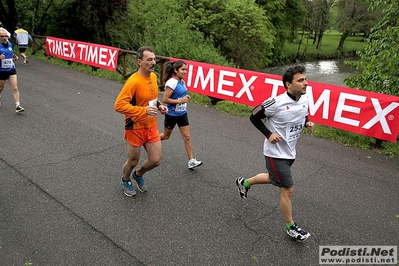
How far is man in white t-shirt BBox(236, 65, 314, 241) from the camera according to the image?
134 inches

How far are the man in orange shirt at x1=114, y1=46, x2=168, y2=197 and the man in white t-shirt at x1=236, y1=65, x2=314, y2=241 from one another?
1.29 m

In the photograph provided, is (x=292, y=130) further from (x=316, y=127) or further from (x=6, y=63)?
(x=6, y=63)

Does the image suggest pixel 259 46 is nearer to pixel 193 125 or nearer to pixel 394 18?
pixel 394 18

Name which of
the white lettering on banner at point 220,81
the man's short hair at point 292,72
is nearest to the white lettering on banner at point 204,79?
the white lettering on banner at point 220,81

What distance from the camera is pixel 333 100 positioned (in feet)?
22.4

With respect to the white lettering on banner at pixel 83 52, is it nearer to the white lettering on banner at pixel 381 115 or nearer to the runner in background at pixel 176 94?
the runner in background at pixel 176 94

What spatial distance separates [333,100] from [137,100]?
4613 mm

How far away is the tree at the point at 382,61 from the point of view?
747 cm

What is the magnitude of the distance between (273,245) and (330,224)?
92cm

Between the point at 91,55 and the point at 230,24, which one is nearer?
the point at 91,55

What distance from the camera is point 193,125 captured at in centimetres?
781

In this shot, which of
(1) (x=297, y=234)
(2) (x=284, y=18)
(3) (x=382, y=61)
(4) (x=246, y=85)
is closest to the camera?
(1) (x=297, y=234)

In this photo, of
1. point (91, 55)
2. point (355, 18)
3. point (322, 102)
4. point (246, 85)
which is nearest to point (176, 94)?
point (322, 102)

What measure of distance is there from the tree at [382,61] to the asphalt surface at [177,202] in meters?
2.39
